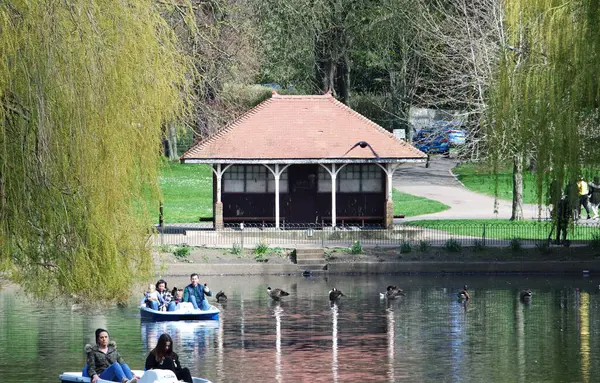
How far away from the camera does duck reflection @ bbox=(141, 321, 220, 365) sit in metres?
34.9

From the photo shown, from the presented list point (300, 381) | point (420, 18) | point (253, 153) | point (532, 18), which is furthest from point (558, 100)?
point (420, 18)

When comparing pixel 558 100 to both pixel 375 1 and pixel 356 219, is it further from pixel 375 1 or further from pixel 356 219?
pixel 375 1

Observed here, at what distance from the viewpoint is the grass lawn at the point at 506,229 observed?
55.3 meters

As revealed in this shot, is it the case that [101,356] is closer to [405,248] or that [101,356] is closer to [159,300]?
[159,300]

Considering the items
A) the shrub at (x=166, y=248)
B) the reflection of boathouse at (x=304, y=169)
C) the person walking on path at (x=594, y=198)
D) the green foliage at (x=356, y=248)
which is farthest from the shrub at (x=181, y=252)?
the person walking on path at (x=594, y=198)

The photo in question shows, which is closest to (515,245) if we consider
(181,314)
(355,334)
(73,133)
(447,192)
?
(355,334)

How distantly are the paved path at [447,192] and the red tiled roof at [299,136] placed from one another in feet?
15.9

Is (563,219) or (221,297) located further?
(563,219)

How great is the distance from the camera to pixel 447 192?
7475 centimetres

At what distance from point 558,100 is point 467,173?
1833 inches

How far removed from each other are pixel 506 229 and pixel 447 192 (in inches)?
710

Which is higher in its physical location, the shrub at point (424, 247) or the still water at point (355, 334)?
the shrub at point (424, 247)

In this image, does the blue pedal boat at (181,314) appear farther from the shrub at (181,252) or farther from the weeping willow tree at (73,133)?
the weeping willow tree at (73,133)

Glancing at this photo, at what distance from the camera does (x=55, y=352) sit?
34.7 meters
